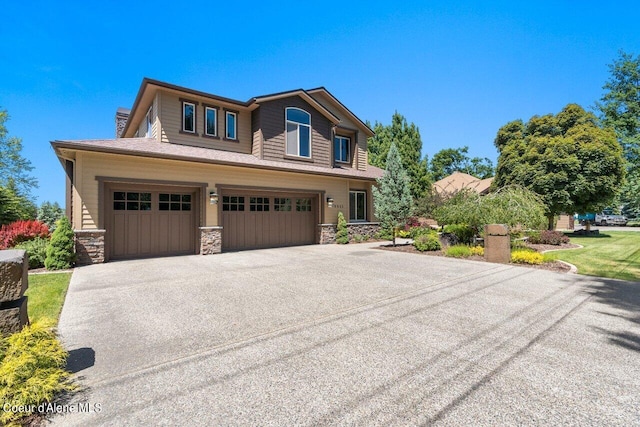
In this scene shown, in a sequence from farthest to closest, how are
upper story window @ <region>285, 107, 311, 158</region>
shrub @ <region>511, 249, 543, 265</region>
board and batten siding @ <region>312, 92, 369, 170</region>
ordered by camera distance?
board and batten siding @ <region>312, 92, 369, 170</region>, upper story window @ <region>285, 107, 311, 158</region>, shrub @ <region>511, 249, 543, 265</region>

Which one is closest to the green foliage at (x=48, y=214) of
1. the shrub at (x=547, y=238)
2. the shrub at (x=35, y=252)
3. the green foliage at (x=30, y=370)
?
the shrub at (x=35, y=252)

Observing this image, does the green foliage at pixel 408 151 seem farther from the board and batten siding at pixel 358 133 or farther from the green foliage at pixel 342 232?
the green foliage at pixel 342 232

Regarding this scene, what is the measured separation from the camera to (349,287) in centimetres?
620

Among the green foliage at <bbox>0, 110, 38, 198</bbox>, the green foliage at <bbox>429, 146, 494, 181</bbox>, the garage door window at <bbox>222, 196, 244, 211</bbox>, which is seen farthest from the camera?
the green foliage at <bbox>429, 146, 494, 181</bbox>

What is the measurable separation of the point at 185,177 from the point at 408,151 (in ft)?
72.5

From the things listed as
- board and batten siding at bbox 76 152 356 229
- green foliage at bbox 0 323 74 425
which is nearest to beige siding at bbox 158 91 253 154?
board and batten siding at bbox 76 152 356 229

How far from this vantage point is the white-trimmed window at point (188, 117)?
480 inches

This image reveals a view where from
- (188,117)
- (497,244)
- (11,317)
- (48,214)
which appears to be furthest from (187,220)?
(48,214)

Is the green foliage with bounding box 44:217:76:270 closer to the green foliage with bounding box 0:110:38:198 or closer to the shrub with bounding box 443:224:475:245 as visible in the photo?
the shrub with bounding box 443:224:475:245

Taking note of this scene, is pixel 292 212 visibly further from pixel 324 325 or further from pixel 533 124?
pixel 533 124

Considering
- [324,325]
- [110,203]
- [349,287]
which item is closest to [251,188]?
[110,203]

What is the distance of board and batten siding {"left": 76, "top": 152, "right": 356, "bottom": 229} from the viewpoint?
9.00m

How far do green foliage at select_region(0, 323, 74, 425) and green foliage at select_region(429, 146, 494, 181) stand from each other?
51037 millimetres

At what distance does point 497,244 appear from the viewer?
9.27 meters
